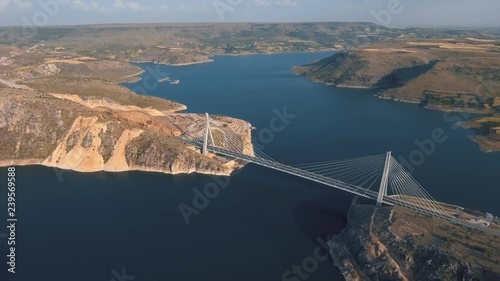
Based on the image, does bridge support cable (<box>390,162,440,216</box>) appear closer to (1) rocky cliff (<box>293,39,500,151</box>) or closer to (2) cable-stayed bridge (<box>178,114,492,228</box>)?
(2) cable-stayed bridge (<box>178,114,492,228</box>)

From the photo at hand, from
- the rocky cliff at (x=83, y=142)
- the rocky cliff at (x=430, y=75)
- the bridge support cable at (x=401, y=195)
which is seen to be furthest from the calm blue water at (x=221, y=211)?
the rocky cliff at (x=430, y=75)

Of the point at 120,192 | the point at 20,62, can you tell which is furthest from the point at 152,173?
the point at 20,62

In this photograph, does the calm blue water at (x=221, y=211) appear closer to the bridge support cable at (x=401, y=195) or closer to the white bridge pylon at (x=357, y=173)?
the white bridge pylon at (x=357, y=173)

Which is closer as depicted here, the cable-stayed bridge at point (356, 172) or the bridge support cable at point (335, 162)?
the cable-stayed bridge at point (356, 172)

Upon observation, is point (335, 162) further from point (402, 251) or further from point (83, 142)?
point (83, 142)

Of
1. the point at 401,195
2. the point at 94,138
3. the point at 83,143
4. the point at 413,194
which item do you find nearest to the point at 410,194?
the point at 413,194

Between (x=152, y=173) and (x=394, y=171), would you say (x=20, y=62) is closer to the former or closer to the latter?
(x=152, y=173)

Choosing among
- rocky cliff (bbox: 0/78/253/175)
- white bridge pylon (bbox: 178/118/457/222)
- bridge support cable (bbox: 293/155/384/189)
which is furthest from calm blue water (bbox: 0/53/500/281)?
bridge support cable (bbox: 293/155/384/189)
